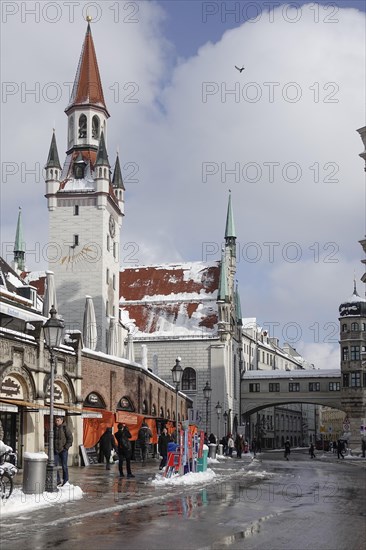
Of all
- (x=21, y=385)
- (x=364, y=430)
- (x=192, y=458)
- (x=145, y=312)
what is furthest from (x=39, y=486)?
(x=145, y=312)

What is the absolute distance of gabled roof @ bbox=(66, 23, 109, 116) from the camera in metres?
68.6

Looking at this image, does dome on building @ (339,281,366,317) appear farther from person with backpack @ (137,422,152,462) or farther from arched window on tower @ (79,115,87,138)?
person with backpack @ (137,422,152,462)

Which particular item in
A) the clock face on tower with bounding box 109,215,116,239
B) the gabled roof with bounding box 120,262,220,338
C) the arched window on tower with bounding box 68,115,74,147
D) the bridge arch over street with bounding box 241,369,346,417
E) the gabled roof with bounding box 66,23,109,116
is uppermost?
the gabled roof with bounding box 66,23,109,116

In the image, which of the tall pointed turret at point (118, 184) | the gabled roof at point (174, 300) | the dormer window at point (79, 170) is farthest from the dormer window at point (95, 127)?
the gabled roof at point (174, 300)

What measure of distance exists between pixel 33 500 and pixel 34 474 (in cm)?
91

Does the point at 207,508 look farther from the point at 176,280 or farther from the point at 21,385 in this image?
the point at 176,280

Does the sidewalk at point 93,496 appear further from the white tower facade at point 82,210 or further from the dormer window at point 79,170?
the dormer window at point 79,170

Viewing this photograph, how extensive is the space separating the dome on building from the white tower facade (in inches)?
1269

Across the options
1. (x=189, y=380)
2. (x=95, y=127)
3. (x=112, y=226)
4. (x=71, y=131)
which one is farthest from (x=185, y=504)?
(x=189, y=380)

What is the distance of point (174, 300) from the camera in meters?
84.9

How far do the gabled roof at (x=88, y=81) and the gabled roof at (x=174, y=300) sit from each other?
76.7ft

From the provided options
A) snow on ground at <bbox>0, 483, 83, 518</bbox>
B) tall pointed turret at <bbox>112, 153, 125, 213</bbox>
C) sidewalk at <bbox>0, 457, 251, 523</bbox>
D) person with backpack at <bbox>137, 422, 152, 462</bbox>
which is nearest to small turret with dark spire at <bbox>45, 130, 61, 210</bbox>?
tall pointed turret at <bbox>112, 153, 125, 213</bbox>

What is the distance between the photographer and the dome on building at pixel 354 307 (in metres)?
90.5

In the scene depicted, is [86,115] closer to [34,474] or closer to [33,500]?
[34,474]
